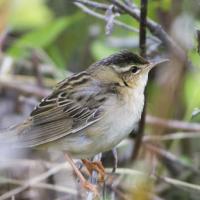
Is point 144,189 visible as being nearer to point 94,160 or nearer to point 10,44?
point 94,160

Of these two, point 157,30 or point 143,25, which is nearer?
point 143,25

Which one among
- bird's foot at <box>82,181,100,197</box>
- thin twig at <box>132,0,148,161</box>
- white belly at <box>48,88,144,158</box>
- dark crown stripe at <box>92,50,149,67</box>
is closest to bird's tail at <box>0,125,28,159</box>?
white belly at <box>48,88,144,158</box>

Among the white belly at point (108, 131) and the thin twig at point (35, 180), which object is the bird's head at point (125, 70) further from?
the thin twig at point (35, 180)

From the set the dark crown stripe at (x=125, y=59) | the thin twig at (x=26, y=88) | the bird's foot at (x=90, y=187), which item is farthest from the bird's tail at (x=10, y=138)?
the thin twig at (x=26, y=88)

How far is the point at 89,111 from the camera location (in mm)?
3840

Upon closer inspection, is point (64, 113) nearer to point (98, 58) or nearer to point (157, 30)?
point (157, 30)

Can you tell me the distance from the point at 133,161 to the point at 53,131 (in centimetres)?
101

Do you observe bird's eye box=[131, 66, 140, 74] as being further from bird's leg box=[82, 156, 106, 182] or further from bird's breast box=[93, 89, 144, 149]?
bird's leg box=[82, 156, 106, 182]

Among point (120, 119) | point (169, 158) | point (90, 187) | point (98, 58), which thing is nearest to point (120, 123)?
point (120, 119)

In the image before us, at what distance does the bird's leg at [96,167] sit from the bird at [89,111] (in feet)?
0.05

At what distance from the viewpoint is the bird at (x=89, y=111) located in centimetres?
368

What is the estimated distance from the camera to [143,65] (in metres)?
3.90

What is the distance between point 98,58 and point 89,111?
1800 mm

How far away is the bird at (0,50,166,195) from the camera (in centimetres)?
368
